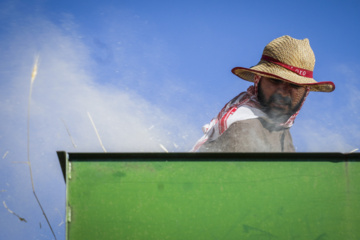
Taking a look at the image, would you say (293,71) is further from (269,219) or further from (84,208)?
(84,208)

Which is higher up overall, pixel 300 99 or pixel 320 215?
pixel 300 99

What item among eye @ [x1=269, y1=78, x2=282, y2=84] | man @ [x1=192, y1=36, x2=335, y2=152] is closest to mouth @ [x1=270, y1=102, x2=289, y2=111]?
man @ [x1=192, y1=36, x2=335, y2=152]

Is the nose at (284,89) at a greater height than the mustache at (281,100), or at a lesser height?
greater

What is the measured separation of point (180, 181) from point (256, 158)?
34 cm

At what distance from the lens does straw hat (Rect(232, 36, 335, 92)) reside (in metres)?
2.64

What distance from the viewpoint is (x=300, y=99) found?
2.66m

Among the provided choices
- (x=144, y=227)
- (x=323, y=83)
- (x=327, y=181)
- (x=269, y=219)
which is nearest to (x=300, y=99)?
(x=323, y=83)

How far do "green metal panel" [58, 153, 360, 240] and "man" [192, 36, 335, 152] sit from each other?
0.65 metres

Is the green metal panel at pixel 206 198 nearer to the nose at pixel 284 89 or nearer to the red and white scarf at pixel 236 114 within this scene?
the red and white scarf at pixel 236 114

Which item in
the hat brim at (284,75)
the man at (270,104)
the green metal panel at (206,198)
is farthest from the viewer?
the hat brim at (284,75)

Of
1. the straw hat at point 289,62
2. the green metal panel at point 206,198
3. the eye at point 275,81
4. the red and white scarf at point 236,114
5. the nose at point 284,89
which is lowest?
the green metal panel at point 206,198

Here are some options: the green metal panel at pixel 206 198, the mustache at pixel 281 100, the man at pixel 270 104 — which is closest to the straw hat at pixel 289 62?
the man at pixel 270 104

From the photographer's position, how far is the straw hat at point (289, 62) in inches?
104

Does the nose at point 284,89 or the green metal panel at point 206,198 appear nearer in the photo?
the green metal panel at point 206,198
